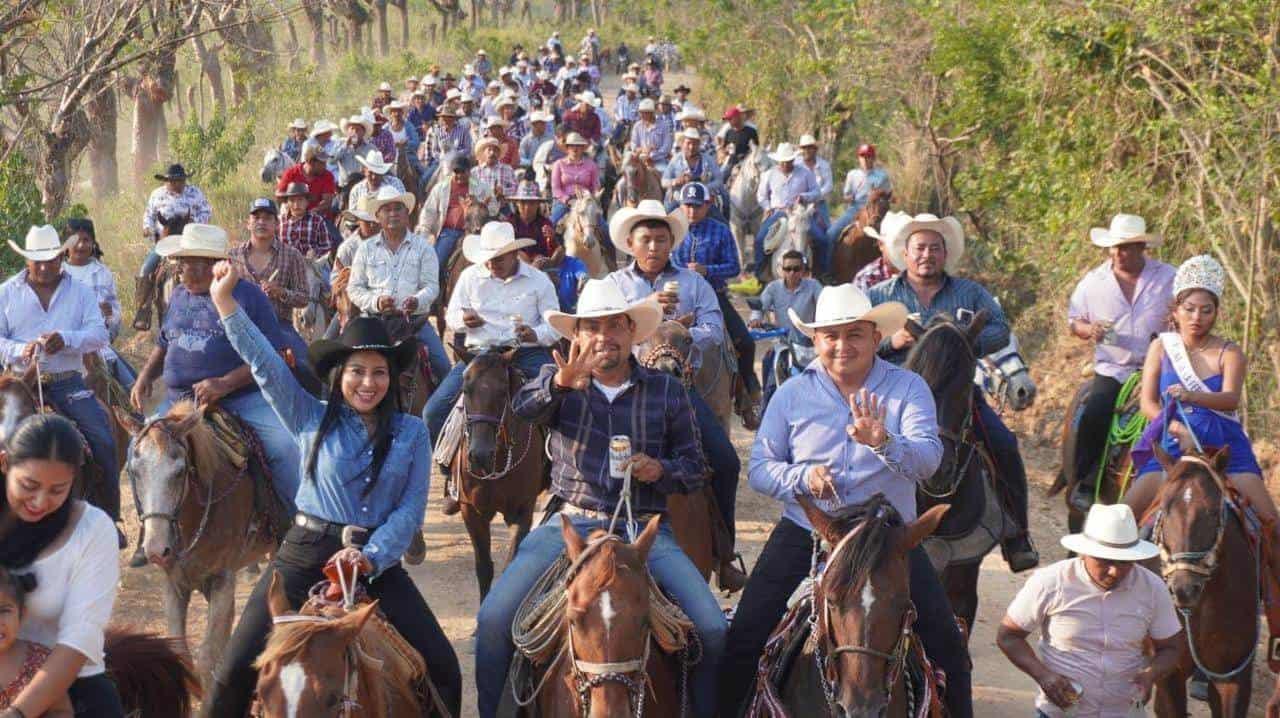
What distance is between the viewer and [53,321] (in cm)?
956

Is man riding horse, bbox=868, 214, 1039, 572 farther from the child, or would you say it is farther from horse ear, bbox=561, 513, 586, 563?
the child

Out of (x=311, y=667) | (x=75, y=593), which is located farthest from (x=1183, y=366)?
(x=75, y=593)

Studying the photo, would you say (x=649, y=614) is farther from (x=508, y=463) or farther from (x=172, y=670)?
(x=508, y=463)

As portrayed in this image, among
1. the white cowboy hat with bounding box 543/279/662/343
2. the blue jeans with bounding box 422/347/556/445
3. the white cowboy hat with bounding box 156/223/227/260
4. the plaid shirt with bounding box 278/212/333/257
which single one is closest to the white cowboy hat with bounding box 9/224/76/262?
the white cowboy hat with bounding box 156/223/227/260

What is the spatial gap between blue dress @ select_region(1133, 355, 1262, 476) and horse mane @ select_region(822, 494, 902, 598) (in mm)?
3497

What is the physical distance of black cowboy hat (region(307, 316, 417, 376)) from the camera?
20.2ft

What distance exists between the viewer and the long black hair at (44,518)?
5.02 m

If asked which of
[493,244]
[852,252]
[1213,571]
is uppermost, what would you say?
[493,244]

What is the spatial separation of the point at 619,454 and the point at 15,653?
2.58 meters

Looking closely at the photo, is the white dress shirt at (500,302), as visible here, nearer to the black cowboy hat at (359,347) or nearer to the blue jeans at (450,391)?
the blue jeans at (450,391)

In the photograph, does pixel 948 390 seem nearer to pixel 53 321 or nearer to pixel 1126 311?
pixel 1126 311

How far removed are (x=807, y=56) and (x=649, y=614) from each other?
25.6m

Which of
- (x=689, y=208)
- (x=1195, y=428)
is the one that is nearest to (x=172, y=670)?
(x=1195, y=428)

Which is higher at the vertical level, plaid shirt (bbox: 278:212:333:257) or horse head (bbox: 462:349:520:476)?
plaid shirt (bbox: 278:212:333:257)
